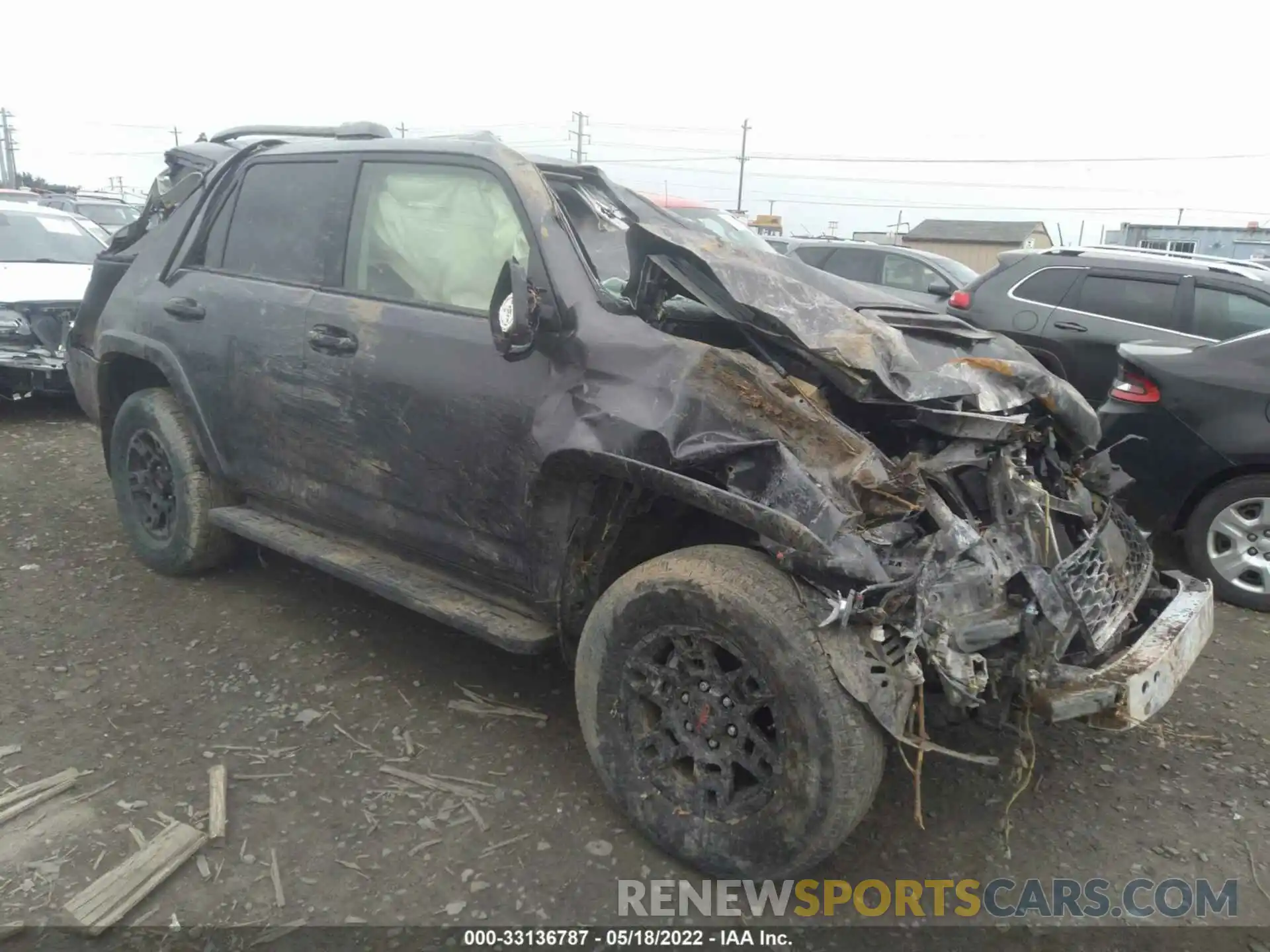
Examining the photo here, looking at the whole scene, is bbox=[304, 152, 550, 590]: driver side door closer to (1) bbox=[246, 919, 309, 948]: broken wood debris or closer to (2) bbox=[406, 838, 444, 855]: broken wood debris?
(2) bbox=[406, 838, 444, 855]: broken wood debris

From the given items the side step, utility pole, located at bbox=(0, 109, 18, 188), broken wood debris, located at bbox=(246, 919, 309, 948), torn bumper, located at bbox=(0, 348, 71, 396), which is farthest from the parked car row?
utility pole, located at bbox=(0, 109, 18, 188)

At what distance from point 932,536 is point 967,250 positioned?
4774 cm

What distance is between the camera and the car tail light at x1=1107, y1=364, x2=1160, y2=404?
4.81 meters

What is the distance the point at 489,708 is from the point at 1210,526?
368 cm

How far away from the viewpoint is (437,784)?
3014 millimetres

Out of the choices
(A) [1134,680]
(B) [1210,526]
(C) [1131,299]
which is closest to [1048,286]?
(C) [1131,299]

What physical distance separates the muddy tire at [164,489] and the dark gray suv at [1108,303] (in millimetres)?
4900

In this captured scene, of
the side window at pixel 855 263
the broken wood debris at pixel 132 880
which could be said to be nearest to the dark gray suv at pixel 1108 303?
the side window at pixel 855 263

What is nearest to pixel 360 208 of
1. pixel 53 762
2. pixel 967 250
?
pixel 53 762

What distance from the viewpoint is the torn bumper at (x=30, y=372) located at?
7.24 m

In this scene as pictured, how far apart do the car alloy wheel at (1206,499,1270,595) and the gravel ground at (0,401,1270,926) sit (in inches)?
14.6

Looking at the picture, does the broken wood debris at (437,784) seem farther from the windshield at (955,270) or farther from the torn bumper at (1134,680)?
the windshield at (955,270)

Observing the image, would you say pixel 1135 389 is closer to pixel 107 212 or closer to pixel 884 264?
pixel 884 264

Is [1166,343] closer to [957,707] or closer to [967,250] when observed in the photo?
[957,707]
